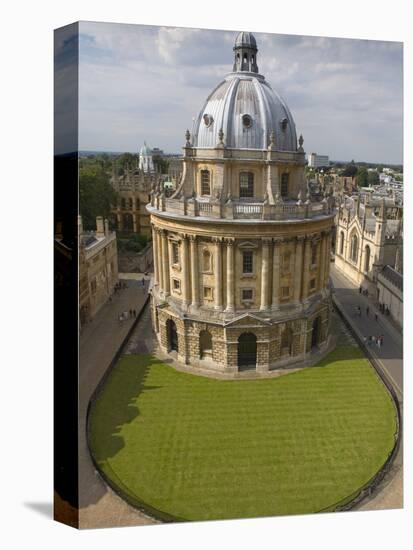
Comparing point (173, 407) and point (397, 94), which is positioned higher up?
point (397, 94)

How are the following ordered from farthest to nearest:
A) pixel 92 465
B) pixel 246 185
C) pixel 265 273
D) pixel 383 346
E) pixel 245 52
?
1. pixel 383 346
2. pixel 246 185
3. pixel 265 273
4. pixel 245 52
5. pixel 92 465

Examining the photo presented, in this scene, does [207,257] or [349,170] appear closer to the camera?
[349,170]

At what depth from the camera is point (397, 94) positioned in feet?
66.6

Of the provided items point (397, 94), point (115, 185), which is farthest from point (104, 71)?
point (397, 94)

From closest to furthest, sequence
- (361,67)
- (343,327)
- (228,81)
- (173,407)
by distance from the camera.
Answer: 1. (361,67)
2. (173,407)
3. (228,81)
4. (343,327)

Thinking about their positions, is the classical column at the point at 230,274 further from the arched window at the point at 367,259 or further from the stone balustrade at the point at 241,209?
the arched window at the point at 367,259

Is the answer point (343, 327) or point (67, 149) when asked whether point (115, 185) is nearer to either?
point (67, 149)

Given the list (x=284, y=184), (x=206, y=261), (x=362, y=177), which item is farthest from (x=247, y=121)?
(x=206, y=261)

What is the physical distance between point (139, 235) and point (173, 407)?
15.7 metres

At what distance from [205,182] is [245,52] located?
822cm

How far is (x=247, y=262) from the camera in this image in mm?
27172

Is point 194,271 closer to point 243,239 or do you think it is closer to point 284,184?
point 243,239

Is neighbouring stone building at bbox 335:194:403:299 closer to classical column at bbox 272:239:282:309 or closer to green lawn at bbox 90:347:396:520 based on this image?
classical column at bbox 272:239:282:309

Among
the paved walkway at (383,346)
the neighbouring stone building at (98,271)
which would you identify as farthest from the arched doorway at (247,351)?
the neighbouring stone building at (98,271)
